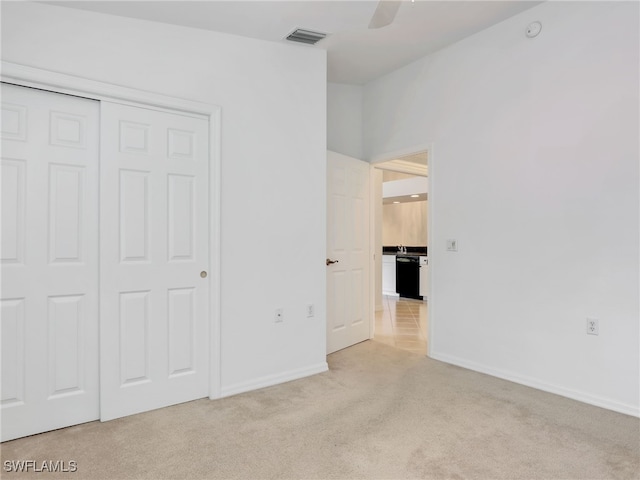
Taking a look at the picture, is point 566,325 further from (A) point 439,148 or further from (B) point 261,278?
(B) point 261,278

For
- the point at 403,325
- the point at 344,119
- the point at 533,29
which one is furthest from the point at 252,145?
the point at 403,325

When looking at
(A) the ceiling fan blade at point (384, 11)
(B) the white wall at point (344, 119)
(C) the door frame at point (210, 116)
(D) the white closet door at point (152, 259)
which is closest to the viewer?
(A) the ceiling fan blade at point (384, 11)

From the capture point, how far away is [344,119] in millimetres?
4395

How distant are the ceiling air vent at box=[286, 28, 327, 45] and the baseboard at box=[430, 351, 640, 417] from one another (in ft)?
9.71

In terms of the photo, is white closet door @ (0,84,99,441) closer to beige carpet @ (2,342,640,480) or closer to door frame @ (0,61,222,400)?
door frame @ (0,61,222,400)

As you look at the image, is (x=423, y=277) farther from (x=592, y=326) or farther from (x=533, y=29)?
(x=533, y=29)

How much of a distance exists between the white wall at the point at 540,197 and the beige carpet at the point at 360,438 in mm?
404

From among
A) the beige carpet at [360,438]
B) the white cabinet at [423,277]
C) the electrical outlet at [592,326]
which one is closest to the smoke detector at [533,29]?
the electrical outlet at [592,326]

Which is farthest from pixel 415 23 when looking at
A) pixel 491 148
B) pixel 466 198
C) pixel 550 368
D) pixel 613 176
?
pixel 550 368

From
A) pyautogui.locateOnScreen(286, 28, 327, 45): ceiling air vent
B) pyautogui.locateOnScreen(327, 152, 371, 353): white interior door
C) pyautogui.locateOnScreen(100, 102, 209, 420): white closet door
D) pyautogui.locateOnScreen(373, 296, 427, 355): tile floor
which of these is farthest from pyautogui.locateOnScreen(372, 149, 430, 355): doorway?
pyautogui.locateOnScreen(100, 102, 209, 420): white closet door

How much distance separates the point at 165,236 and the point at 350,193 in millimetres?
2045

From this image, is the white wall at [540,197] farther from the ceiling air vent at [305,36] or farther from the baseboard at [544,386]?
the ceiling air vent at [305,36]

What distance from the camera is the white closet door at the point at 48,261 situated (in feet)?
7.42

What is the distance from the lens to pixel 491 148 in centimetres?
333
